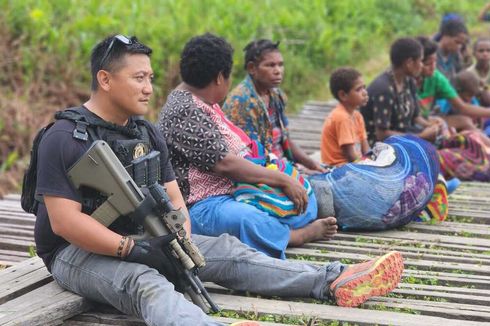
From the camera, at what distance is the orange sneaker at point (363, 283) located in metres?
4.02

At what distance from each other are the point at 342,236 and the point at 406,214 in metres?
0.42

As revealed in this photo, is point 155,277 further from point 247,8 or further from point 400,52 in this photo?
point 247,8

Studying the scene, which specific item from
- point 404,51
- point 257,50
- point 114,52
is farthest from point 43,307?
point 404,51

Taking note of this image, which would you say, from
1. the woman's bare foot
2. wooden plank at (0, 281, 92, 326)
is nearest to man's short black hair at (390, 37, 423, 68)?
the woman's bare foot

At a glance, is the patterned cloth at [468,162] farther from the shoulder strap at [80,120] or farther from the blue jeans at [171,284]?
the shoulder strap at [80,120]

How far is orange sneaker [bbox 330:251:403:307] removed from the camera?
158 inches

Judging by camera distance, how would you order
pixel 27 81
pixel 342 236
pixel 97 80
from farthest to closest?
pixel 27 81
pixel 342 236
pixel 97 80

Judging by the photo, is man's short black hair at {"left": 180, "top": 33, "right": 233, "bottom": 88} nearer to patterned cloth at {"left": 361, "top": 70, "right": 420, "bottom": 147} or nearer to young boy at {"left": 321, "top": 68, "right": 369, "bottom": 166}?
young boy at {"left": 321, "top": 68, "right": 369, "bottom": 166}

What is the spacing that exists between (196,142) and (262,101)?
1343 millimetres

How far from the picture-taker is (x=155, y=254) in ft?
12.5

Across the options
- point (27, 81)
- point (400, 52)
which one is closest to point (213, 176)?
point (400, 52)

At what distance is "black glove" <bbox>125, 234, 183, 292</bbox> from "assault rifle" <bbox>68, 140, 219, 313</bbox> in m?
0.02

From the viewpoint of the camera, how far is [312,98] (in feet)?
37.9

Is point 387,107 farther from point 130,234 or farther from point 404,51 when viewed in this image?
point 130,234
